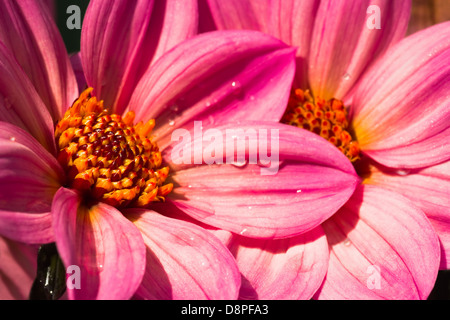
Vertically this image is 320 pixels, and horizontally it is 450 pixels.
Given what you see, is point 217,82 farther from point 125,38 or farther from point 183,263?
point 183,263

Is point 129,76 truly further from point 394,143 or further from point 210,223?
point 394,143

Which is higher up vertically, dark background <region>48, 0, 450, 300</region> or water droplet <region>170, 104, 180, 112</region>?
dark background <region>48, 0, 450, 300</region>

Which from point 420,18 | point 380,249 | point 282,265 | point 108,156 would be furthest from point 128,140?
point 420,18

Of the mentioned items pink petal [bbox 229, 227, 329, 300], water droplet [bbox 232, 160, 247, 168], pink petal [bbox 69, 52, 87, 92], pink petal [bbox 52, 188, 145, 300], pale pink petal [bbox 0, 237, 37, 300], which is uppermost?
pink petal [bbox 69, 52, 87, 92]

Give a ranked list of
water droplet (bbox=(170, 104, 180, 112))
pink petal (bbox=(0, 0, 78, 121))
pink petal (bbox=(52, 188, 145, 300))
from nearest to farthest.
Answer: pink petal (bbox=(52, 188, 145, 300))
pink petal (bbox=(0, 0, 78, 121))
water droplet (bbox=(170, 104, 180, 112))

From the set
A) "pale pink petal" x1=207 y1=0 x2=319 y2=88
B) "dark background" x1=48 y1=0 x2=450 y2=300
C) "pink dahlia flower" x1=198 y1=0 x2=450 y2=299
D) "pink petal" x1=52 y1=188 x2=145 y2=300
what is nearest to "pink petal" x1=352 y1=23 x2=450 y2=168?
"pink dahlia flower" x1=198 y1=0 x2=450 y2=299

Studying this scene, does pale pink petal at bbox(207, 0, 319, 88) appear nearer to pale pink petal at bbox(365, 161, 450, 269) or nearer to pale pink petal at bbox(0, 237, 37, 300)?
pale pink petal at bbox(365, 161, 450, 269)

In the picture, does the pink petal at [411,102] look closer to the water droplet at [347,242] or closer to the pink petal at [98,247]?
the water droplet at [347,242]
